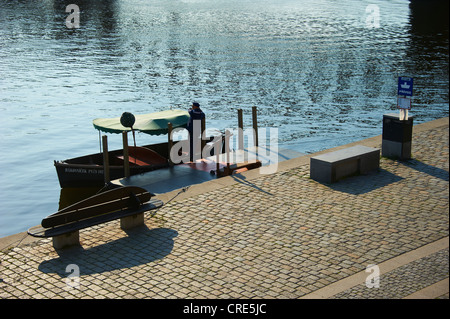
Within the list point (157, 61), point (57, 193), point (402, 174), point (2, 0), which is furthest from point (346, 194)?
point (2, 0)

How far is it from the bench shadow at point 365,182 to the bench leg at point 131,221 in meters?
5.65

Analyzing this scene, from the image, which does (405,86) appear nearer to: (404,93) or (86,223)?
(404,93)

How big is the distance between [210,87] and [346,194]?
93.2 ft

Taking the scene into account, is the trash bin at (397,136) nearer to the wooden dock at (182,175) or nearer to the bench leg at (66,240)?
the wooden dock at (182,175)

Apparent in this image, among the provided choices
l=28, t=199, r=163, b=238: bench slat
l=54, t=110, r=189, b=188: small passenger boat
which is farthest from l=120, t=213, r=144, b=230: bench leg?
l=54, t=110, r=189, b=188: small passenger boat

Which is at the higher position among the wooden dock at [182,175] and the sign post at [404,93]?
the sign post at [404,93]

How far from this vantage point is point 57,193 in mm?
25328

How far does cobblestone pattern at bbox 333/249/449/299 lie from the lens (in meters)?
10.6

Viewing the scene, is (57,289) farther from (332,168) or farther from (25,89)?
(25,89)

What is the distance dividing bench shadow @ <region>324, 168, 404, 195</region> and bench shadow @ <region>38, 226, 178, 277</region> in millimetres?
5385

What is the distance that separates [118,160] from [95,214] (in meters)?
9.95

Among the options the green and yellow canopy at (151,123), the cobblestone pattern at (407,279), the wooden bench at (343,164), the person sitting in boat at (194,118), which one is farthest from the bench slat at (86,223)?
the green and yellow canopy at (151,123)

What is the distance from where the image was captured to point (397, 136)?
746 inches

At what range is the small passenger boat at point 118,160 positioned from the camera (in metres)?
22.2
